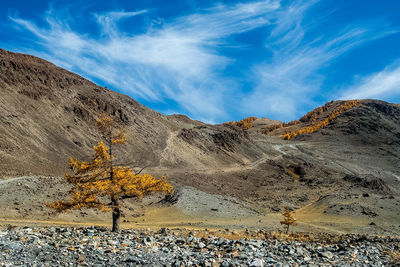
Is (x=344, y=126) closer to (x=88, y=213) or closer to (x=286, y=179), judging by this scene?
(x=286, y=179)

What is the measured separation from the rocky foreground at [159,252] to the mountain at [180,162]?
890 centimetres

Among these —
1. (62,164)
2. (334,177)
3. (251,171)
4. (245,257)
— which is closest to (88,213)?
(62,164)

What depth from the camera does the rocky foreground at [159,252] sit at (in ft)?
31.3

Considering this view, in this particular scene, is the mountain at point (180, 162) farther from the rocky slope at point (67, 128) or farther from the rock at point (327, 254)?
the rock at point (327, 254)

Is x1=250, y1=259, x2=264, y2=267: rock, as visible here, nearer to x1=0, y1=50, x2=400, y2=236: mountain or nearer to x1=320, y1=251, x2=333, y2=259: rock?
x1=320, y1=251, x2=333, y2=259: rock

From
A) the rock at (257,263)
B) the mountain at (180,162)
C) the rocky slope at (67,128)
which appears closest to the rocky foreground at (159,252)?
the rock at (257,263)

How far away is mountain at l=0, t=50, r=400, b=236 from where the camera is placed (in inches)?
1468

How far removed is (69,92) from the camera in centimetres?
7019

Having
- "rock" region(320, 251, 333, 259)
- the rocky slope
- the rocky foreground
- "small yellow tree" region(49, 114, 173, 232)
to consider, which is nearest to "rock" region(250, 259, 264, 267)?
the rocky foreground

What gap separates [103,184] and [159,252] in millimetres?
7443

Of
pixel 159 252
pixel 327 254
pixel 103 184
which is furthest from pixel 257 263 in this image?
pixel 103 184

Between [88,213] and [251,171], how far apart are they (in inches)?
2109

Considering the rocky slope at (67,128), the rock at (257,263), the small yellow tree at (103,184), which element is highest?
the rocky slope at (67,128)

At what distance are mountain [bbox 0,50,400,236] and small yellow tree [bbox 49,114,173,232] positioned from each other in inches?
92.3
